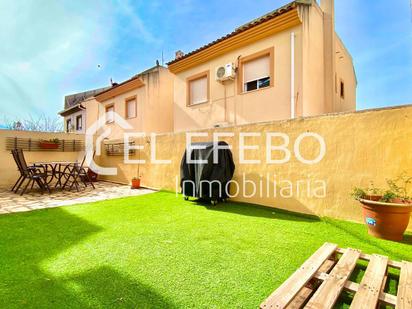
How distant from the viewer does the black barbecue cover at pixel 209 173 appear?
19.3ft

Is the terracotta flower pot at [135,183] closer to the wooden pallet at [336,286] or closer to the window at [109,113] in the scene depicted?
the window at [109,113]

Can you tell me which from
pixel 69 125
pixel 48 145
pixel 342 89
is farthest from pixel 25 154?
pixel 342 89

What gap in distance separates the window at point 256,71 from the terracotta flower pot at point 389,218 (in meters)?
5.53

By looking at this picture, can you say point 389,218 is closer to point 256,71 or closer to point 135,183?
point 256,71

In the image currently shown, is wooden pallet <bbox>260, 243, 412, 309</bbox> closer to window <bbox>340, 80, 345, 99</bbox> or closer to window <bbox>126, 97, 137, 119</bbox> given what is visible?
window <bbox>340, 80, 345, 99</bbox>

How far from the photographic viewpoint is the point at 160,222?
4.47 m

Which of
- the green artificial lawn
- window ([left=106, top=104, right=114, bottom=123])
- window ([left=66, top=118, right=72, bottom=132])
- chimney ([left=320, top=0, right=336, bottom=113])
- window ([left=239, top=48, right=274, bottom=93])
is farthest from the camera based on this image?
window ([left=66, top=118, right=72, bottom=132])

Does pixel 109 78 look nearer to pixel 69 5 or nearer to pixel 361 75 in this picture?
pixel 69 5

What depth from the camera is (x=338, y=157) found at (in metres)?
4.54

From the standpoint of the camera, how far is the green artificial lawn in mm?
2086

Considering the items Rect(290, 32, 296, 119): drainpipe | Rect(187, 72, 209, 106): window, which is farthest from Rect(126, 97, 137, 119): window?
Rect(290, 32, 296, 119): drainpipe

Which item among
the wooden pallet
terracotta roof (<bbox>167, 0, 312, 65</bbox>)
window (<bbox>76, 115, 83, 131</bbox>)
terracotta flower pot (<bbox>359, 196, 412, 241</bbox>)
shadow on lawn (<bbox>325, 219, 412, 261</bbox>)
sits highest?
terracotta roof (<bbox>167, 0, 312, 65</bbox>)

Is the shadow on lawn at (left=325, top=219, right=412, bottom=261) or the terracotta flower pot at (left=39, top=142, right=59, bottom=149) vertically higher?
the terracotta flower pot at (left=39, top=142, right=59, bottom=149)

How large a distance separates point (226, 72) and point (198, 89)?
6.46 ft
